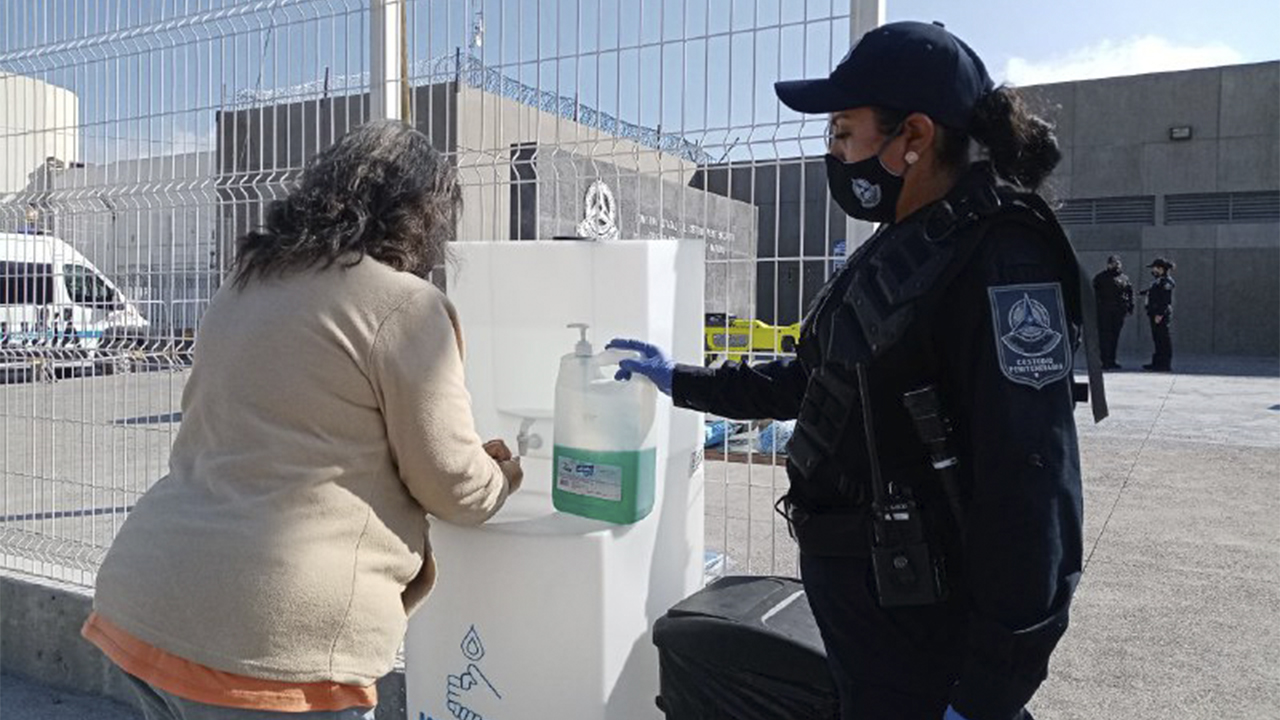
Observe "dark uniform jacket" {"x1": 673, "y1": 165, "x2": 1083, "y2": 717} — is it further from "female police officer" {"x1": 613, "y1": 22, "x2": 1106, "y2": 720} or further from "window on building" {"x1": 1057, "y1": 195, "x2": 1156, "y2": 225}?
"window on building" {"x1": 1057, "y1": 195, "x2": 1156, "y2": 225}

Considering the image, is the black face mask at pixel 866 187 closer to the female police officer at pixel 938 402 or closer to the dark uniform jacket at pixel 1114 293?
the female police officer at pixel 938 402

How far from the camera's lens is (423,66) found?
133 inches

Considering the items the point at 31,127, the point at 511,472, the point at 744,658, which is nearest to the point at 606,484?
the point at 511,472

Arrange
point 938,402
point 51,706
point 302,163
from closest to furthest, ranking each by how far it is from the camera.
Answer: point 938,402, point 302,163, point 51,706

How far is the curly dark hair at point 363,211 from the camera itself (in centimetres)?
182

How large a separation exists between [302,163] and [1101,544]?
444 centimetres

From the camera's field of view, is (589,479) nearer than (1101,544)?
Yes

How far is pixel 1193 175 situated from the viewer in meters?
21.2

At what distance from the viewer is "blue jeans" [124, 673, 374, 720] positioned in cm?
174

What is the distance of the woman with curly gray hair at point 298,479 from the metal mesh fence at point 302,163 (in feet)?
3.62

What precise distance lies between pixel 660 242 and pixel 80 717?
2907 mm

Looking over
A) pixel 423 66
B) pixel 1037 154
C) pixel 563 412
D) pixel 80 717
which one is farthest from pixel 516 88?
pixel 80 717

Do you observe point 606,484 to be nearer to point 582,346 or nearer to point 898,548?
point 582,346

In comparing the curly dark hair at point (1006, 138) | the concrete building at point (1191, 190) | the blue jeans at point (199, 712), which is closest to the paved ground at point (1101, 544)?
the curly dark hair at point (1006, 138)
